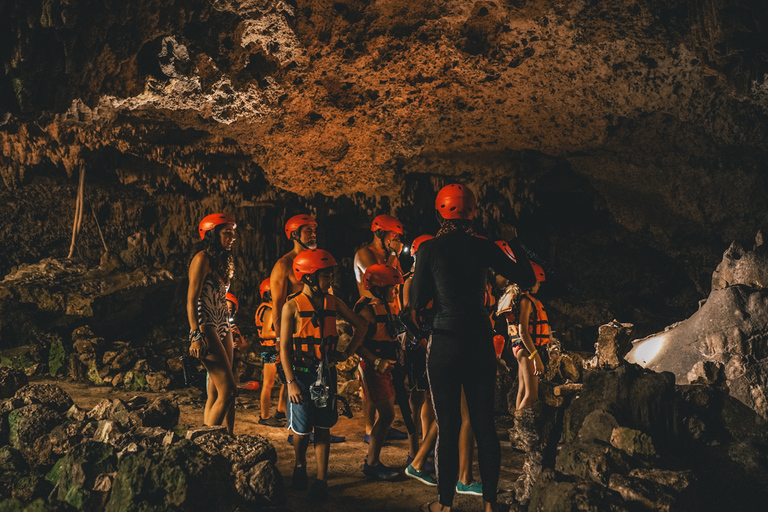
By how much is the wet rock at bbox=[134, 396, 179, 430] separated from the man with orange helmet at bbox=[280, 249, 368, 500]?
156cm

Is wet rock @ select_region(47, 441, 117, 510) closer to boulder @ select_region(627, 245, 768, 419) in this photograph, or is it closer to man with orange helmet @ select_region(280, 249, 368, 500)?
man with orange helmet @ select_region(280, 249, 368, 500)

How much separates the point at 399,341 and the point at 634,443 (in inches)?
71.4

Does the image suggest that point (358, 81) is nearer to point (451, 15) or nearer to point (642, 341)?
point (451, 15)

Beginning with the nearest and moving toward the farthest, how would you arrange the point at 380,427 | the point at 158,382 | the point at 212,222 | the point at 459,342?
the point at 459,342 < the point at 380,427 < the point at 212,222 < the point at 158,382

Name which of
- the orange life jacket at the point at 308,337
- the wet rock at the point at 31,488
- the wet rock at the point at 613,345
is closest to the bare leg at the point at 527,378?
the wet rock at the point at 613,345

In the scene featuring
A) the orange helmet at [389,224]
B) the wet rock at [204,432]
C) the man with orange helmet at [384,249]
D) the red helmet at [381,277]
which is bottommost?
the wet rock at [204,432]

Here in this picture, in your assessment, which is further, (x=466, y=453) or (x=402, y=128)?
(x=402, y=128)

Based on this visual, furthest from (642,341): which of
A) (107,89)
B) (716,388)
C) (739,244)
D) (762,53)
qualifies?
(107,89)

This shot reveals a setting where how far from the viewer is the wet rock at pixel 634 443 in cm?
355

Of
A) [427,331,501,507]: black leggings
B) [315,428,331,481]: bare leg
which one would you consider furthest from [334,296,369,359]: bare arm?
[427,331,501,507]: black leggings

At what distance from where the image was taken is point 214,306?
174 inches

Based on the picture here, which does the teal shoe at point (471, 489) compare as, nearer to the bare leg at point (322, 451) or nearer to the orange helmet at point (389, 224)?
the bare leg at point (322, 451)

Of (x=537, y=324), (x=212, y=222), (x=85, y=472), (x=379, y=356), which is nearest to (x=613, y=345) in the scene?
(x=537, y=324)

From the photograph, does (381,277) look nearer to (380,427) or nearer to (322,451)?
(380,427)
